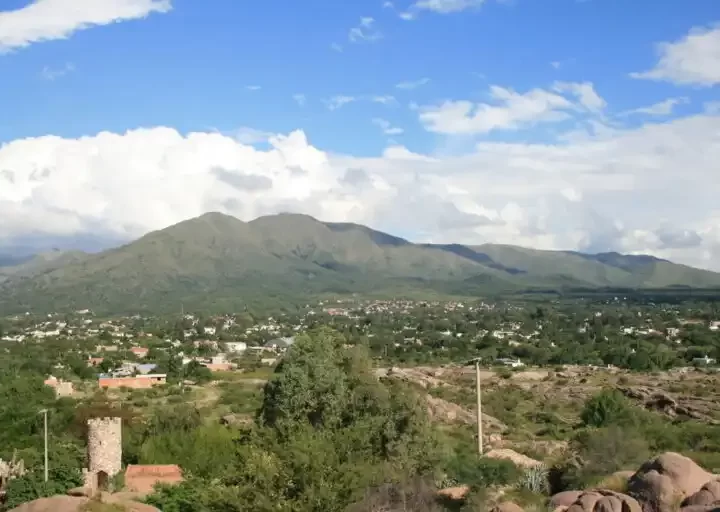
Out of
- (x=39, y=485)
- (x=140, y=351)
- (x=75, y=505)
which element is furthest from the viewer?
(x=140, y=351)

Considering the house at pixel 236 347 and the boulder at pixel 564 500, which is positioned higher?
the boulder at pixel 564 500

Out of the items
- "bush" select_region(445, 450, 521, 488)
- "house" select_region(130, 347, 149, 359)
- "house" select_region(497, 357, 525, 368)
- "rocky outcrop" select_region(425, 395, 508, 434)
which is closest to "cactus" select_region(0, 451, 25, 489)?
"bush" select_region(445, 450, 521, 488)

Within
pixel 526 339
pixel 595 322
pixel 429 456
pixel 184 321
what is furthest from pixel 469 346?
pixel 429 456

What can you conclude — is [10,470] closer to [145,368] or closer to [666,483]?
[666,483]

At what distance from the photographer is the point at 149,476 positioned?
1163 inches

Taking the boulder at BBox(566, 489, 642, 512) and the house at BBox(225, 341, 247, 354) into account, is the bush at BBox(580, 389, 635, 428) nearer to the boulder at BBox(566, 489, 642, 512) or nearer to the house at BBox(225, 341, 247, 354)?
the boulder at BBox(566, 489, 642, 512)

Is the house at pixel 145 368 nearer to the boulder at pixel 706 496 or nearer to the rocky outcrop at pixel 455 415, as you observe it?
the rocky outcrop at pixel 455 415

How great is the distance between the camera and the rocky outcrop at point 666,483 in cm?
1847

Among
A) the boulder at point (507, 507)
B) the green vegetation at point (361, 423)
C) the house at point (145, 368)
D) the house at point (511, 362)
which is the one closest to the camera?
the boulder at point (507, 507)

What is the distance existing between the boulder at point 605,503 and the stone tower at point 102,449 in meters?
16.1

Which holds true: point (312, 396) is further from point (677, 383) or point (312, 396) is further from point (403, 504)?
point (677, 383)

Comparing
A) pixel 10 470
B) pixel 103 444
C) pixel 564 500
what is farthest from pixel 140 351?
pixel 564 500

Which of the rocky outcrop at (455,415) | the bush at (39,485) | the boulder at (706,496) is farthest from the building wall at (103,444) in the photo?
the rocky outcrop at (455,415)

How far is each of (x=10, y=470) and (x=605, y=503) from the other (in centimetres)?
2219
